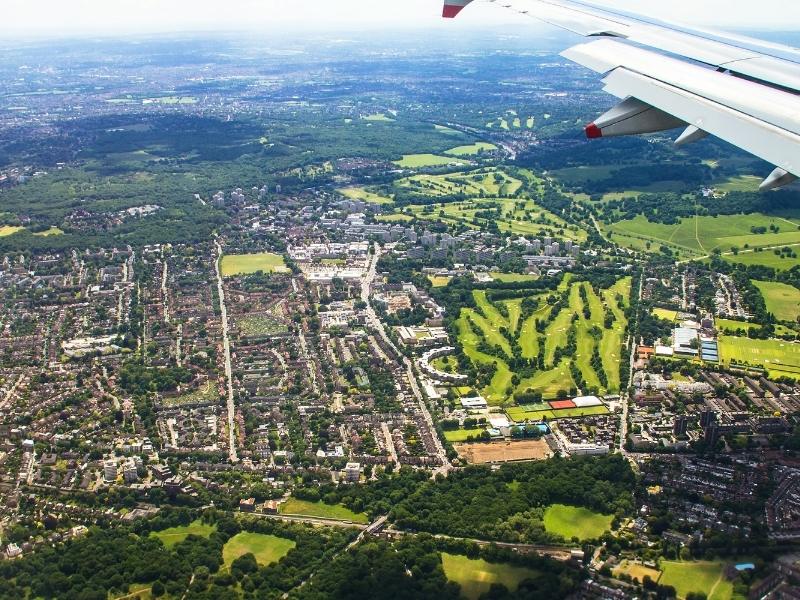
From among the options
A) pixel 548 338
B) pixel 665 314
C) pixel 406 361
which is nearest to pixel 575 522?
pixel 406 361

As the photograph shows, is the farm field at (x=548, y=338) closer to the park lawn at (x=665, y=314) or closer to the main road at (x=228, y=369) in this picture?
the park lawn at (x=665, y=314)

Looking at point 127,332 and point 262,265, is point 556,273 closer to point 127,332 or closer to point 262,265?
point 262,265

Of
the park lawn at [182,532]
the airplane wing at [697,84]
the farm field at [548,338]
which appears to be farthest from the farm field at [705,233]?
the park lawn at [182,532]

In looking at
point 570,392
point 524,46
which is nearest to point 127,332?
point 570,392

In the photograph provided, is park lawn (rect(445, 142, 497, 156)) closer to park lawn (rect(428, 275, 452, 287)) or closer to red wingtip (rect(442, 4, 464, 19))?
park lawn (rect(428, 275, 452, 287))

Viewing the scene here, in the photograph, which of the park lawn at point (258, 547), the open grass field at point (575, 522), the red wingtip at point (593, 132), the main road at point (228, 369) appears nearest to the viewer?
the red wingtip at point (593, 132)

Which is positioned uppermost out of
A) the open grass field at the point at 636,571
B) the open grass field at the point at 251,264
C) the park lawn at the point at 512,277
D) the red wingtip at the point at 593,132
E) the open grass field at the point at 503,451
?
the red wingtip at the point at 593,132

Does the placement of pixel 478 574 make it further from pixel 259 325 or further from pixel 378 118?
pixel 378 118
